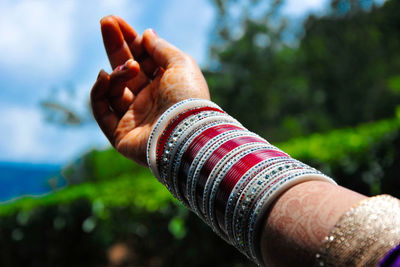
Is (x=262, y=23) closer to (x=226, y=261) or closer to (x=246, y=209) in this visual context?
(x=226, y=261)

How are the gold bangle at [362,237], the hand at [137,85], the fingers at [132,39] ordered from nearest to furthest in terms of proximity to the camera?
the gold bangle at [362,237] → the hand at [137,85] → the fingers at [132,39]

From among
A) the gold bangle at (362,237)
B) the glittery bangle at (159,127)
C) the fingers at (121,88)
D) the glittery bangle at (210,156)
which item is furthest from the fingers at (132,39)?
the gold bangle at (362,237)

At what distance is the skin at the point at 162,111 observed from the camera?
3.03ft

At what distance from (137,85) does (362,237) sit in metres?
1.30

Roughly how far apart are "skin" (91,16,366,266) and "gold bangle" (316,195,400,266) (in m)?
0.02

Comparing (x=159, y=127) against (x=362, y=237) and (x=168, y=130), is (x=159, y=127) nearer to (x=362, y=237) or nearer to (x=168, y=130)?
(x=168, y=130)

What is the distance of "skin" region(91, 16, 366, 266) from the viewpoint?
3.03 feet

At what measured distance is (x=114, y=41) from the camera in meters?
1.80

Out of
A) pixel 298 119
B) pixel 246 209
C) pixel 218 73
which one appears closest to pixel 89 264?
pixel 246 209

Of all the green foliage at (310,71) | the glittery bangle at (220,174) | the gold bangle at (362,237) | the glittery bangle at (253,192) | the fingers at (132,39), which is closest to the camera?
the gold bangle at (362,237)

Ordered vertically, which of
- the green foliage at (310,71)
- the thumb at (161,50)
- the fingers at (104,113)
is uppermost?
the thumb at (161,50)

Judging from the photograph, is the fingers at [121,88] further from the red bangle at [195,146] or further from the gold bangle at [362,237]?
the gold bangle at [362,237]

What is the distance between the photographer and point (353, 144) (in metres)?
4.64

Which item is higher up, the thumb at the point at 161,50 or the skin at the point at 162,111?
the thumb at the point at 161,50
